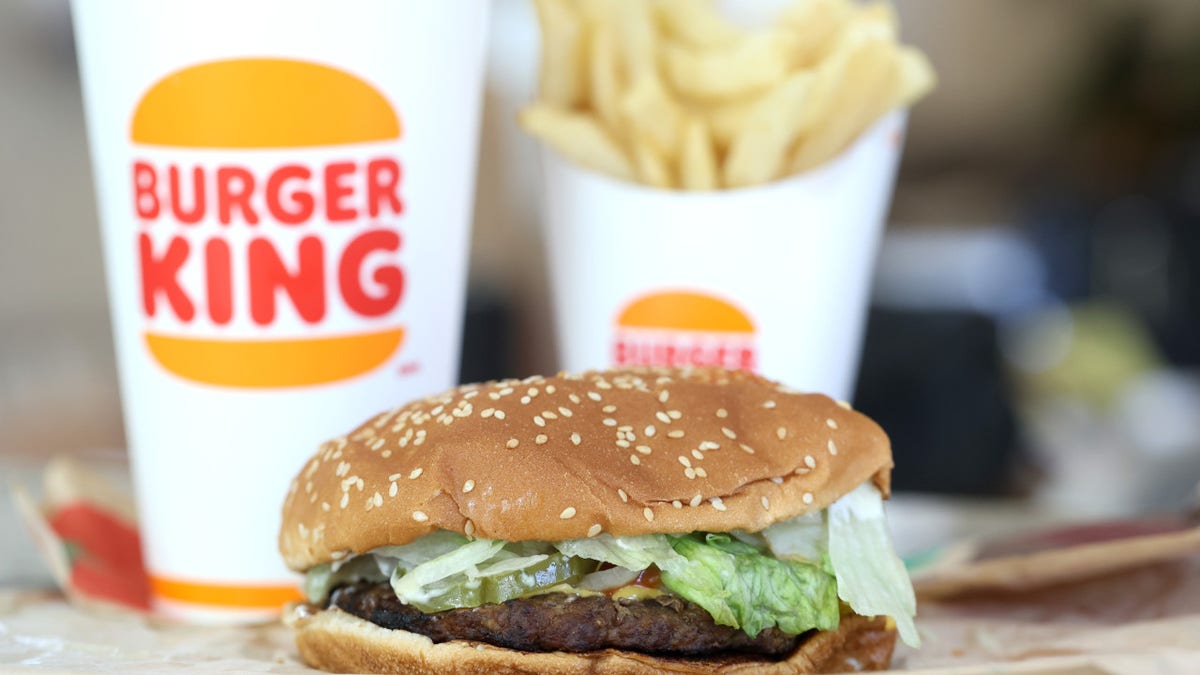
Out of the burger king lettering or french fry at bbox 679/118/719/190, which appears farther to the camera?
french fry at bbox 679/118/719/190

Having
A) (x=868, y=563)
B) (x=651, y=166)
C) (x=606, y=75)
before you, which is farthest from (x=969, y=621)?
(x=606, y=75)

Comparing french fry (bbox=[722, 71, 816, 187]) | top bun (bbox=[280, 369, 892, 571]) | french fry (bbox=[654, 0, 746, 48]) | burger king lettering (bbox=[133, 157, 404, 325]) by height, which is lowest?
top bun (bbox=[280, 369, 892, 571])

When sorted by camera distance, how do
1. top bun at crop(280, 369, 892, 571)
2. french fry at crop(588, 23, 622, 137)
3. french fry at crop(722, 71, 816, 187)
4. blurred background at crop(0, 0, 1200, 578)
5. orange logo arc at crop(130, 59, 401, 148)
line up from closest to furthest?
top bun at crop(280, 369, 892, 571), orange logo arc at crop(130, 59, 401, 148), french fry at crop(722, 71, 816, 187), french fry at crop(588, 23, 622, 137), blurred background at crop(0, 0, 1200, 578)

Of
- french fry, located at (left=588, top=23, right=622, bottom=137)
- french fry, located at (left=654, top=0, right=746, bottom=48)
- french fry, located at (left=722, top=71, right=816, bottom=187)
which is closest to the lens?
french fry, located at (left=722, top=71, right=816, bottom=187)

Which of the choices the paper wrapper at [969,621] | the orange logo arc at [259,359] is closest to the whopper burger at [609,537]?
the paper wrapper at [969,621]

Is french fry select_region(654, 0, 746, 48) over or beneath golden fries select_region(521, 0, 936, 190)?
over

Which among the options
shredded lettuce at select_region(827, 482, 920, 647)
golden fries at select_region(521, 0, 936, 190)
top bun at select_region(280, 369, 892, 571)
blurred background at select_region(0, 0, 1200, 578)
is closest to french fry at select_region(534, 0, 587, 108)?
golden fries at select_region(521, 0, 936, 190)

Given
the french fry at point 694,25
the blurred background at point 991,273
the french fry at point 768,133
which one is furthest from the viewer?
the blurred background at point 991,273

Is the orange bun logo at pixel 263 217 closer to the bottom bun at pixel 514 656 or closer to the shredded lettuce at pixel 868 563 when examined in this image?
the bottom bun at pixel 514 656

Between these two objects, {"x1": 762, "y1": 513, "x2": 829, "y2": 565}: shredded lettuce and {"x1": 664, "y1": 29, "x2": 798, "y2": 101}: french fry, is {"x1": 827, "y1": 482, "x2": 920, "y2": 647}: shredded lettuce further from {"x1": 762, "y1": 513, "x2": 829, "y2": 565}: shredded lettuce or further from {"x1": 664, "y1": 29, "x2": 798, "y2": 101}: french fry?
{"x1": 664, "y1": 29, "x2": 798, "y2": 101}: french fry
